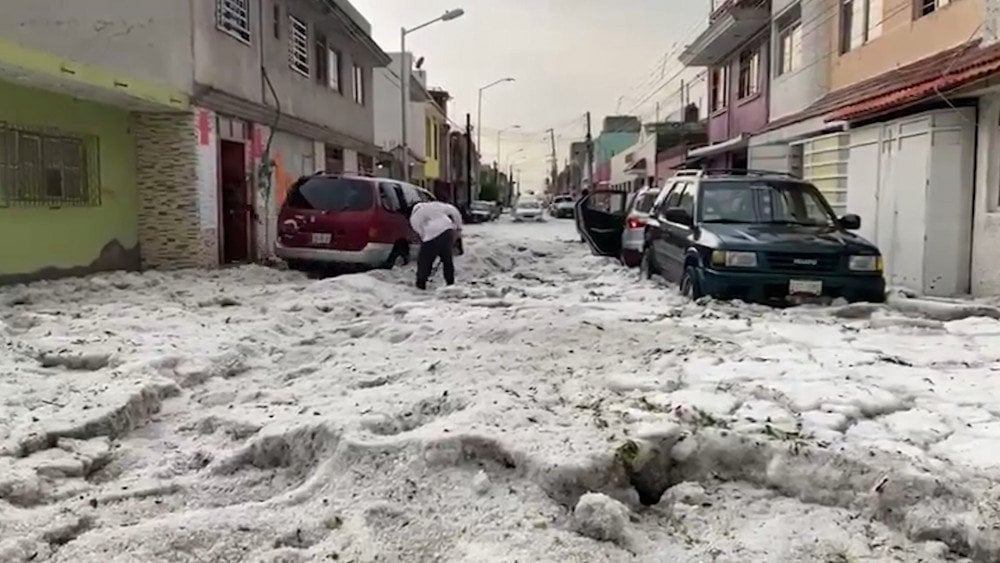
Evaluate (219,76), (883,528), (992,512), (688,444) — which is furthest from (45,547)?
(219,76)

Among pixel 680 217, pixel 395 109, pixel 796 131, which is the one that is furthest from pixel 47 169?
pixel 395 109

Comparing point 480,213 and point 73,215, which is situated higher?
point 73,215

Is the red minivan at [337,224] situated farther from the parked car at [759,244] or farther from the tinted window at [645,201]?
the tinted window at [645,201]

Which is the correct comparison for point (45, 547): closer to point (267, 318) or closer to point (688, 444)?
point (688, 444)

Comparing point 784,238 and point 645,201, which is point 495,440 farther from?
point 645,201

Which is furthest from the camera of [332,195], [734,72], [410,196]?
[734,72]

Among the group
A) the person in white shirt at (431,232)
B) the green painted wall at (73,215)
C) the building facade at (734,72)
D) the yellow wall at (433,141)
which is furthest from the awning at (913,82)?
the yellow wall at (433,141)

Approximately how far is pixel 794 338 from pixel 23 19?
1007cm

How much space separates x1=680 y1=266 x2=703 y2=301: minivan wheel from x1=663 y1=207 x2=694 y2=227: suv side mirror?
650 millimetres

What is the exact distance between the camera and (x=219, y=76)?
14016 mm

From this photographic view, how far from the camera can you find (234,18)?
1477 centimetres

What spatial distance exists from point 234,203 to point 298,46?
492 cm

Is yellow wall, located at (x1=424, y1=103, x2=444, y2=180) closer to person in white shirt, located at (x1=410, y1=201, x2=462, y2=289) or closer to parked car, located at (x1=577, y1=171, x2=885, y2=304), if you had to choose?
person in white shirt, located at (x1=410, y1=201, x2=462, y2=289)

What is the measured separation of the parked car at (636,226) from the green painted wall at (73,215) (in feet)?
25.9
